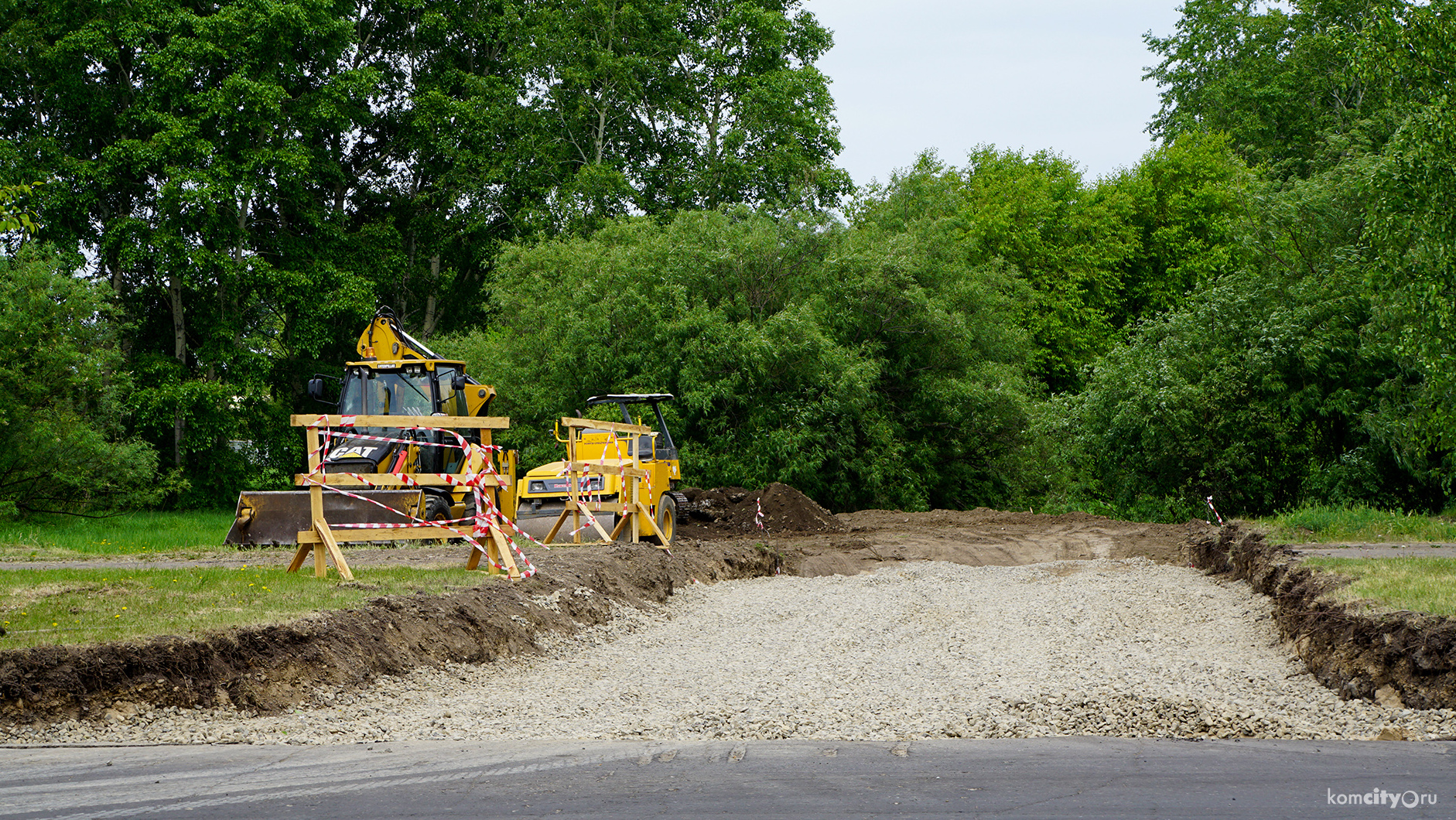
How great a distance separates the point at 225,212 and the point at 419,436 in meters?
19.2

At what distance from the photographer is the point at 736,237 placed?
90.4ft

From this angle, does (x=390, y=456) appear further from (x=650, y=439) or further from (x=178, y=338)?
(x=178, y=338)

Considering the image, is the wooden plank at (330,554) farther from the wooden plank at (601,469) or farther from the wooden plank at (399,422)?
the wooden plank at (601,469)

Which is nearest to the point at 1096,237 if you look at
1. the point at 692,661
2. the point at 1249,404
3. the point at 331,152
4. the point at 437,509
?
the point at 1249,404

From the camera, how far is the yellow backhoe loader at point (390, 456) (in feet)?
52.7

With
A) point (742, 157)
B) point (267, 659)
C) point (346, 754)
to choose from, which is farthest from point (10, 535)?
point (742, 157)

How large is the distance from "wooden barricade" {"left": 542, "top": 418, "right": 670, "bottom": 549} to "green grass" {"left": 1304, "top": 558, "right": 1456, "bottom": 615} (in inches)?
357

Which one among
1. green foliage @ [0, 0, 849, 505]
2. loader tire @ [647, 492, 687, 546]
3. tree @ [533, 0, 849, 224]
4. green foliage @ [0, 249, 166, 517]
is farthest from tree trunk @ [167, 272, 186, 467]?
loader tire @ [647, 492, 687, 546]

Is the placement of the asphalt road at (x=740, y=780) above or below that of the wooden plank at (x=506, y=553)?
below

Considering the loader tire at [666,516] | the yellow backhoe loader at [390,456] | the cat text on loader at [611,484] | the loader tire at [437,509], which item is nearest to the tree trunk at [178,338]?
the yellow backhoe loader at [390,456]

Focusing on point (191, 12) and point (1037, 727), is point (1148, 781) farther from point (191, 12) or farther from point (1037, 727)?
point (191, 12)

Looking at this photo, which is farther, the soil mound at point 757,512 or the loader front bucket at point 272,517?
the soil mound at point 757,512

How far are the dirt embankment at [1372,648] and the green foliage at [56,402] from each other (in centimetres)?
2260

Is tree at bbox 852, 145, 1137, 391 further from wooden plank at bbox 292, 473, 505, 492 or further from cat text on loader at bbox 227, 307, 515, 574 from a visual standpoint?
wooden plank at bbox 292, 473, 505, 492
